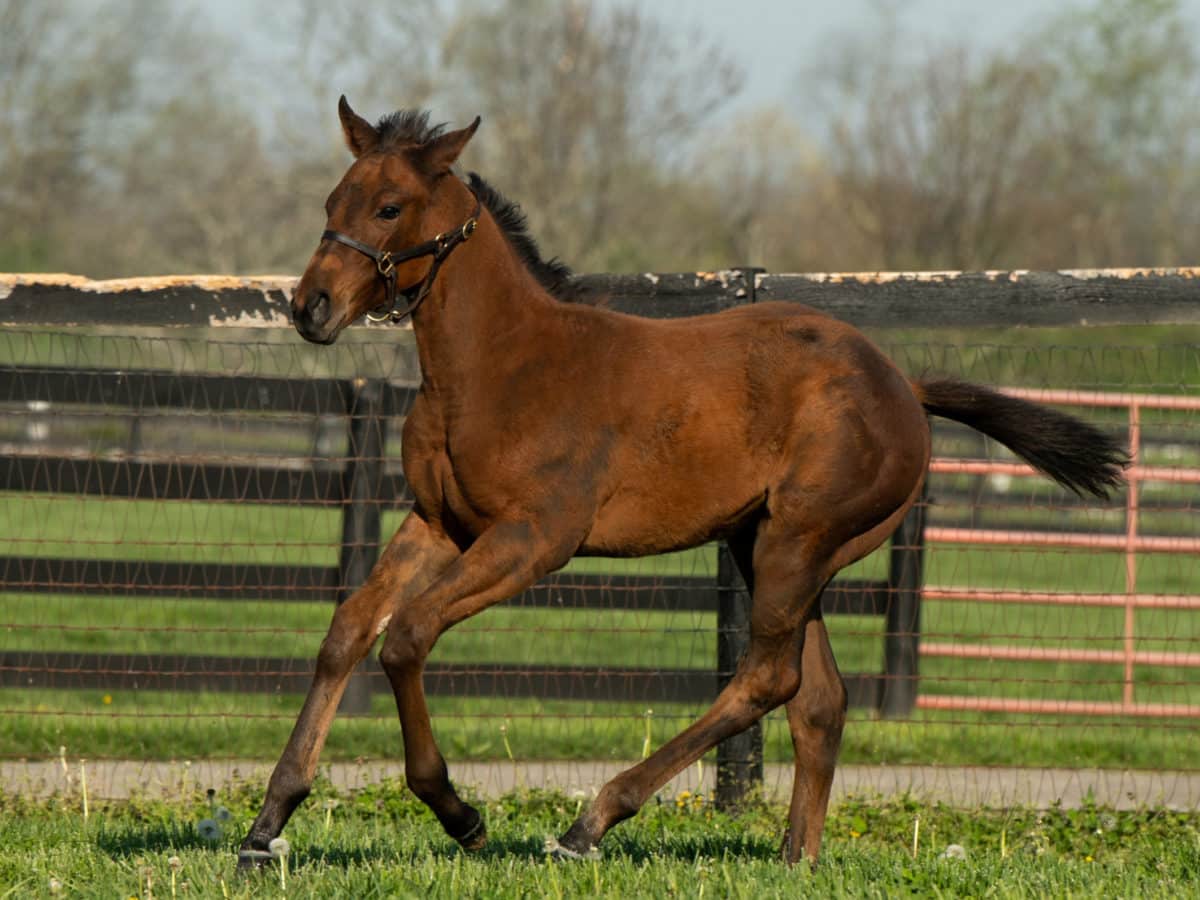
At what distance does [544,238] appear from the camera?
28781 millimetres

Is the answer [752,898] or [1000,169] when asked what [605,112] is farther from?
[752,898]

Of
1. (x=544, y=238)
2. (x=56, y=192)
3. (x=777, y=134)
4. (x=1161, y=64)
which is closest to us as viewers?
(x=544, y=238)

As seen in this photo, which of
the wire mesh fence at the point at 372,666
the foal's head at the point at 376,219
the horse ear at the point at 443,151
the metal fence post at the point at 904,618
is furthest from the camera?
the metal fence post at the point at 904,618

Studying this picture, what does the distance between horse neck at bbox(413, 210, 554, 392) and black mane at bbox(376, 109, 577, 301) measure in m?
0.13

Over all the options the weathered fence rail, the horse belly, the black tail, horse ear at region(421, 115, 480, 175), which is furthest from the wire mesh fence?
horse ear at region(421, 115, 480, 175)

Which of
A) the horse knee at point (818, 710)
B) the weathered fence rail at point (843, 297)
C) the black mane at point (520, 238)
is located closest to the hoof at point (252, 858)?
the horse knee at point (818, 710)

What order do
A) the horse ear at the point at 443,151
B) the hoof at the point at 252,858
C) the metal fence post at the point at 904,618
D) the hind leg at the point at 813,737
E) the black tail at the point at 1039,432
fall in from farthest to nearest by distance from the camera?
the metal fence post at the point at 904,618
the black tail at the point at 1039,432
the hind leg at the point at 813,737
the horse ear at the point at 443,151
the hoof at the point at 252,858

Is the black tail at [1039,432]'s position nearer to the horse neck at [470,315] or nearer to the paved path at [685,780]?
the horse neck at [470,315]

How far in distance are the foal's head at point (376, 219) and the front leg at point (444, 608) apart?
2.36 feet

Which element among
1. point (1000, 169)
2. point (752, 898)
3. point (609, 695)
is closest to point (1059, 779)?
point (609, 695)

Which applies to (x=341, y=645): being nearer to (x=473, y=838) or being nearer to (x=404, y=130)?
(x=473, y=838)

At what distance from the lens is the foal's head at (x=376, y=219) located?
4492mm

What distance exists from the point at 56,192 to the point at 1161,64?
26.9 m

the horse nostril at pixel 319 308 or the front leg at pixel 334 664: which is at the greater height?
the horse nostril at pixel 319 308
